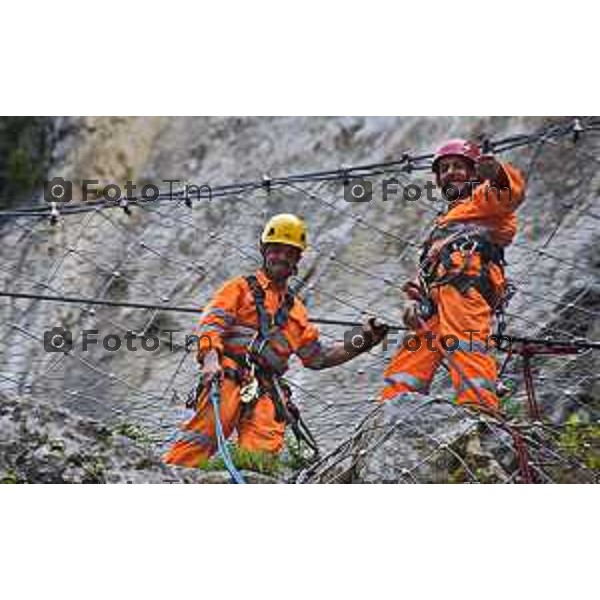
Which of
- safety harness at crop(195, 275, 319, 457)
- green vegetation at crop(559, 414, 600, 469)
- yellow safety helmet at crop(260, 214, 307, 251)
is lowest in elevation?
green vegetation at crop(559, 414, 600, 469)

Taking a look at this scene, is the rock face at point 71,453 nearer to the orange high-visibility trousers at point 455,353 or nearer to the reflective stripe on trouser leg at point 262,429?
the reflective stripe on trouser leg at point 262,429

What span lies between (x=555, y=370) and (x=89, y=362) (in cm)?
159

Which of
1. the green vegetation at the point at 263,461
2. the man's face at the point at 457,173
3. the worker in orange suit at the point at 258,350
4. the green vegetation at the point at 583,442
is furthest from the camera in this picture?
the man's face at the point at 457,173

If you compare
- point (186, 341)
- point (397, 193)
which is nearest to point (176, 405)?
point (186, 341)

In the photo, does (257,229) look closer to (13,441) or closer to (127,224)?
(127,224)

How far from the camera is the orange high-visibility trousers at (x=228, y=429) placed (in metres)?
4.86

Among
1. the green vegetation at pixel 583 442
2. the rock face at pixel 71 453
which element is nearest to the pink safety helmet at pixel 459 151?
the green vegetation at pixel 583 442

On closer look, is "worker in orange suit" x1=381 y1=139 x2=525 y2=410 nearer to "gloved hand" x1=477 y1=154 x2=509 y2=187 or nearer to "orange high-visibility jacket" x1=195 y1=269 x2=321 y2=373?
"gloved hand" x1=477 y1=154 x2=509 y2=187

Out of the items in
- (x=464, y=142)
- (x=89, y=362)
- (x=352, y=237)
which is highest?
(x=464, y=142)

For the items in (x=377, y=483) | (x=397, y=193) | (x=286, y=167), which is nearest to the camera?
(x=377, y=483)

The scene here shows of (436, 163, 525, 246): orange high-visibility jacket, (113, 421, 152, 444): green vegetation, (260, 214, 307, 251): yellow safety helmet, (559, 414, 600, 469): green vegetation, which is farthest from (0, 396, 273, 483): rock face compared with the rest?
(436, 163, 525, 246): orange high-visibility jacket

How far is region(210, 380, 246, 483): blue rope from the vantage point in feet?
15.4

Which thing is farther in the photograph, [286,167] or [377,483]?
[286,167]

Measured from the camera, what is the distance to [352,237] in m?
5.30
